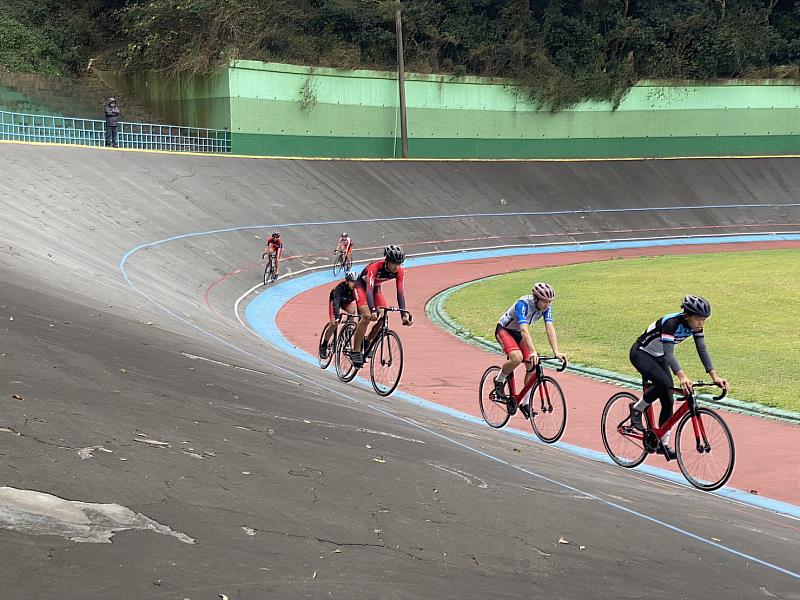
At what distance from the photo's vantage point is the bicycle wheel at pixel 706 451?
24.6 ft

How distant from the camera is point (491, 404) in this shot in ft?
32.3

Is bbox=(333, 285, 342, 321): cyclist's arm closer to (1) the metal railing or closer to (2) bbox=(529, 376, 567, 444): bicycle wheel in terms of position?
(2) bbox=(529, 376, 567, 444): bicycle wheel

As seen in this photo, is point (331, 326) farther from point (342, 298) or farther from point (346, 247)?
point (346, 247)

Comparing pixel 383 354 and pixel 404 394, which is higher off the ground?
pixel 383 354

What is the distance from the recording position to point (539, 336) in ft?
53.3

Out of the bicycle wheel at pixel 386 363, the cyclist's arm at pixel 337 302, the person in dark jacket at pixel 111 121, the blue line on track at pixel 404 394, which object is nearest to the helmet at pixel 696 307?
the blue line on track at pixel 404 394

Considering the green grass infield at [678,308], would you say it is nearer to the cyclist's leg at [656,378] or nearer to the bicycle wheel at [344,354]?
the cyclist's leg at [656,378]

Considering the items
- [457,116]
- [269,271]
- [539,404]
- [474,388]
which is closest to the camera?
[539,404]

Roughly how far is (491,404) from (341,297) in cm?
253

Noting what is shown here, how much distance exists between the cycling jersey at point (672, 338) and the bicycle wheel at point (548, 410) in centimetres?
130

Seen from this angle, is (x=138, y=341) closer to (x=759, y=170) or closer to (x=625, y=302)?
(x=625, y=302)

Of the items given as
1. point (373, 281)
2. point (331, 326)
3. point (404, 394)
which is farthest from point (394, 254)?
point (404, 394)

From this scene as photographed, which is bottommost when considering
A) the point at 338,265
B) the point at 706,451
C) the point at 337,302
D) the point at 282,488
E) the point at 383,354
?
the point at 706,451

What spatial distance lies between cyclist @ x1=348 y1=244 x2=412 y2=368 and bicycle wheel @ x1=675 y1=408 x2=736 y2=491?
123 inches
